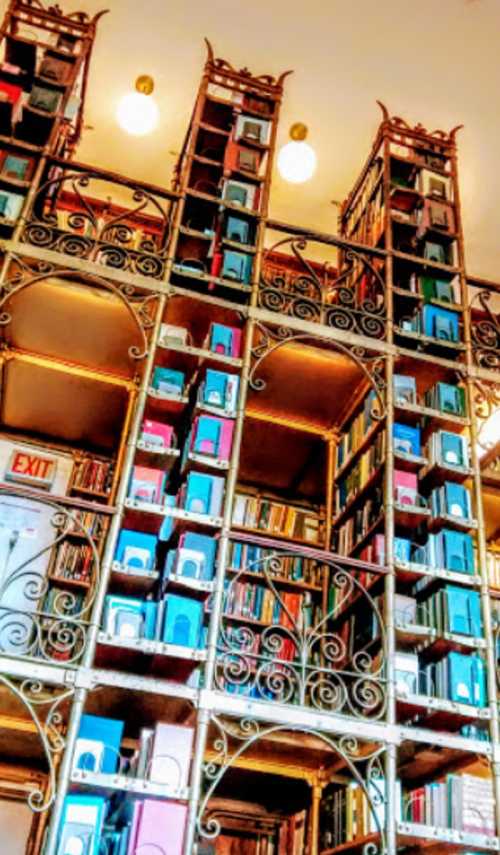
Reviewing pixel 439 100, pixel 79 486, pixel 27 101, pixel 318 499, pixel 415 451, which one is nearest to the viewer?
pixel 415 451

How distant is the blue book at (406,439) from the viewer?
3939 millimetres

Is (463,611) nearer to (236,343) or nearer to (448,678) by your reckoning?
(448,678)

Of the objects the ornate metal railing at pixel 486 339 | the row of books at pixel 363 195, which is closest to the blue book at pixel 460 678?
the ornate metal railing at pixel 486 339

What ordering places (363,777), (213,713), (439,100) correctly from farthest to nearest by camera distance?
(439,100) → (363,777) → (213,713)

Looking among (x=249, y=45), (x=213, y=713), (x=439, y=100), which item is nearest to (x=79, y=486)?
(x=213, y=713)

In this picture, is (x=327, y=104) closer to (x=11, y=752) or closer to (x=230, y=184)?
(x=230, y=184)

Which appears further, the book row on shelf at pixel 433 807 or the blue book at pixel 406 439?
A: the blue book at pixel 406 439

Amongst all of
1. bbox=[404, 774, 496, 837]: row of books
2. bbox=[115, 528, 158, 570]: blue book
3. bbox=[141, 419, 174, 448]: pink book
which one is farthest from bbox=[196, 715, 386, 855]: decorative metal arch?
bbox=[141, 419, 174, 448]: pink book

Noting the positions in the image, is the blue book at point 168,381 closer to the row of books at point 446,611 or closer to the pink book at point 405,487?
the pink book at point 405,487

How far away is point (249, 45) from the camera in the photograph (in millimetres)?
5340

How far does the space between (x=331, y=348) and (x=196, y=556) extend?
4.78ft

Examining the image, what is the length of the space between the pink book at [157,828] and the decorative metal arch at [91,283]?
6.21ft

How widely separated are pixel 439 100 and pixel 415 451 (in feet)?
9.48

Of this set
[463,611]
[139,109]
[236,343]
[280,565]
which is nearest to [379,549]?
[463,611]
